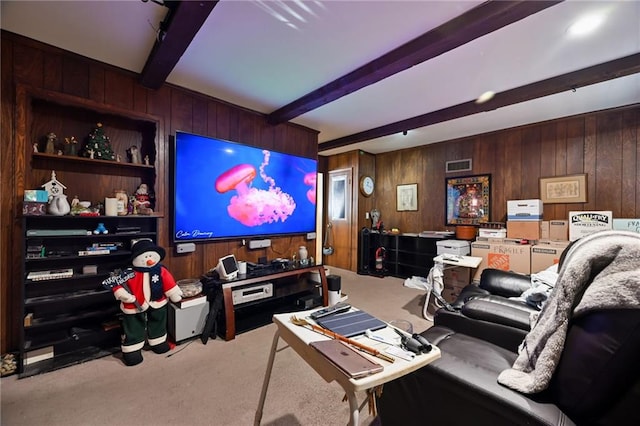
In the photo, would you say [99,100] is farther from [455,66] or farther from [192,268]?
[455,66]

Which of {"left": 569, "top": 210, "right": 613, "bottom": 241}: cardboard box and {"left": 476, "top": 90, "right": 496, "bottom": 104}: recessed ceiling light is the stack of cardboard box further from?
{"left": 476, "top": 90, "right": 496, "bottom": 104}: recessed ceiling light

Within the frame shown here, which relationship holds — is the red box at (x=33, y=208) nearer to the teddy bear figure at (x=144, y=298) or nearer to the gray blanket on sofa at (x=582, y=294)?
the teddy bear figure at (x=144, y=298)

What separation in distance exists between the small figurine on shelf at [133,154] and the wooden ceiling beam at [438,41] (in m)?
1.82

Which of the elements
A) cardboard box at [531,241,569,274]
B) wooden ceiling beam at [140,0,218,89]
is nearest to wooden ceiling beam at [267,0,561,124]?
wooden ceiling beam at [140,0,218,89]

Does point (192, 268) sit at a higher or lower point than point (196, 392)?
higher

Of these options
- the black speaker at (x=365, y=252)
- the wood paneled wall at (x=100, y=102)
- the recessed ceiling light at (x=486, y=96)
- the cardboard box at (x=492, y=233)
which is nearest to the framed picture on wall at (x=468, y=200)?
the cardboard box at (x=492, y=233)

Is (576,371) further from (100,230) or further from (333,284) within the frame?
(100,230)

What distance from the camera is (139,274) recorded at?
2078 millimetres

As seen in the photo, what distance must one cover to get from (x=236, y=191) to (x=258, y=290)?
3.70 feet

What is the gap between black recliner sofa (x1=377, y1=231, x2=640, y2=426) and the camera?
0.76m

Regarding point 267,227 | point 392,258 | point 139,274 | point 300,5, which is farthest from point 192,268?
point 392,258

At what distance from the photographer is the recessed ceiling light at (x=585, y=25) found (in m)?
1.69

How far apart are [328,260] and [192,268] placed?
3.39m

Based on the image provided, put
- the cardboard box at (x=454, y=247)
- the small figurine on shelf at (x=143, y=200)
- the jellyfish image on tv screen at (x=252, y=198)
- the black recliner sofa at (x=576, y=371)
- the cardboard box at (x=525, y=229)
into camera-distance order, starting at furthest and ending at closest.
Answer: the cardboard box at (x=454, y=247) < the cardboard box at (x=525, y=229) < the jellyfish image on tv screen at (x=252, y=198) < the small figurine on shelf at (x=143, y=200) < the black recliner sofa at (x=576, y=371)
